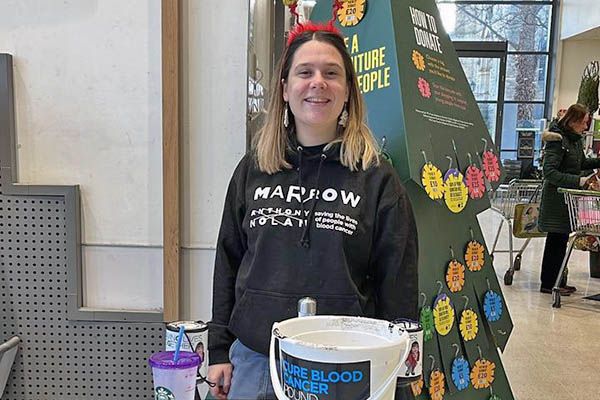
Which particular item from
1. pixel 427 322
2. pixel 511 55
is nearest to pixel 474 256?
pixel 427 322

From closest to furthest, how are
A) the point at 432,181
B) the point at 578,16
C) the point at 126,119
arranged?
the point at 432,181 < the point at 126,119 < the point at 578,16

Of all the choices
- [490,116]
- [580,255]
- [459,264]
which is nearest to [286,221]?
[459,264]

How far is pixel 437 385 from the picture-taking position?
2.19 metres

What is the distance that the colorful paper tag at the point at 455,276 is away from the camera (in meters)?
2.20

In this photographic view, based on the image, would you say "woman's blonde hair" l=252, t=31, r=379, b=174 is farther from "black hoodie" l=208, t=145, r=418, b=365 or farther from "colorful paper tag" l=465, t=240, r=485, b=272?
"colorful paper tag" l=465, t=240, r=485, b=272

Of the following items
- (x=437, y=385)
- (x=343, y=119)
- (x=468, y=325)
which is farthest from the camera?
(x=468, y=325)

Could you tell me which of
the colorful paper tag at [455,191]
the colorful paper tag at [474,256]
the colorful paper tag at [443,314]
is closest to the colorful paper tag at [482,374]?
the colorful paper tag at [443,314]

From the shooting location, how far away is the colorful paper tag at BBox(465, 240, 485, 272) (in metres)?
2.30

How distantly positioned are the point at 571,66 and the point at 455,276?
10.1 metres

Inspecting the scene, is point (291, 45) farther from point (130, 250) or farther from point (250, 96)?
point (130, 250)

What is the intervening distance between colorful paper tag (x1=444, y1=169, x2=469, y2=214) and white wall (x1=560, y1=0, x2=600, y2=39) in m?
8.33

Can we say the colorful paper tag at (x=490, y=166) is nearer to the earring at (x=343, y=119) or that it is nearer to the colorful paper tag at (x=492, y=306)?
the colorful paper tag at (x=492, y=306)

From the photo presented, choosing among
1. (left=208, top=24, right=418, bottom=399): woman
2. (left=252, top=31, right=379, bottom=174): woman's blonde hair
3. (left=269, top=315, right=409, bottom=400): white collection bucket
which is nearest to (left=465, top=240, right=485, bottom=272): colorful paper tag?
(left=208, top=24, right=418, bottom=399): woman

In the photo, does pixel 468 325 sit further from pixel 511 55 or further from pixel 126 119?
pixel 511 55
